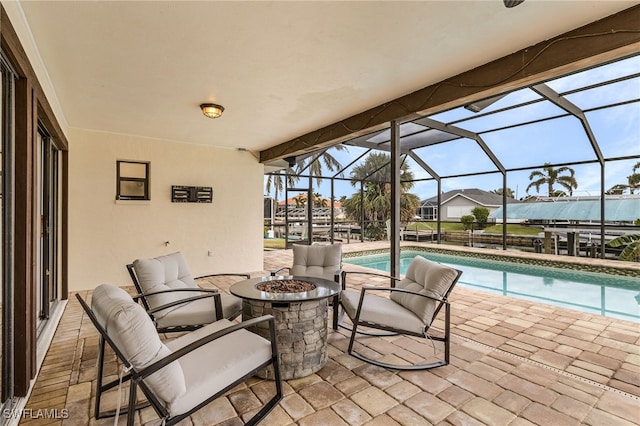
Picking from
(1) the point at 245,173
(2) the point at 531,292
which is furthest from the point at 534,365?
(1) the point at 245,173

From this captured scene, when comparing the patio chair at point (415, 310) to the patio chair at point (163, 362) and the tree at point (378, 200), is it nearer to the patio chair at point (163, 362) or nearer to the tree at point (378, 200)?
the patio chair at point (163, 362)

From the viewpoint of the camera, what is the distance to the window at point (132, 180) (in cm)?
532

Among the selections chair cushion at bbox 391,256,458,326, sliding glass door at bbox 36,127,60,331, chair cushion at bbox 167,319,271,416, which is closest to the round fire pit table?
chair cushion at bbox 167,319,271,416

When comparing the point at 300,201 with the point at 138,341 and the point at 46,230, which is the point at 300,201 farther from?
the point at 138,341

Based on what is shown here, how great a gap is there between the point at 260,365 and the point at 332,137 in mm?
3617

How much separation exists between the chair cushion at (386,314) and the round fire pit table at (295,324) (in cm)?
32

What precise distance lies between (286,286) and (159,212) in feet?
12.6

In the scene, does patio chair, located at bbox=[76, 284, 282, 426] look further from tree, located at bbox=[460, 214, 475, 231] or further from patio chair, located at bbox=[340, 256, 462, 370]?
tree, located at bbox=[460, 214, 475, 231]

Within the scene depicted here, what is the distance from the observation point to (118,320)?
1443 mm

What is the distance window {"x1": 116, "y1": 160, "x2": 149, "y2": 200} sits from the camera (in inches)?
209

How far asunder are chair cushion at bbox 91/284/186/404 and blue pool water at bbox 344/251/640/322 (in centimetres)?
541

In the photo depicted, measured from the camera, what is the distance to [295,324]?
239cm

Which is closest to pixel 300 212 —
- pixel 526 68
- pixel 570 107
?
pixel 570 107

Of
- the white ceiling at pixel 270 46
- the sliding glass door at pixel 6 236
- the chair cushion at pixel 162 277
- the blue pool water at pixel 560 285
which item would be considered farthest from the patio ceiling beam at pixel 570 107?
the sliding glass door at pixel 6 236
